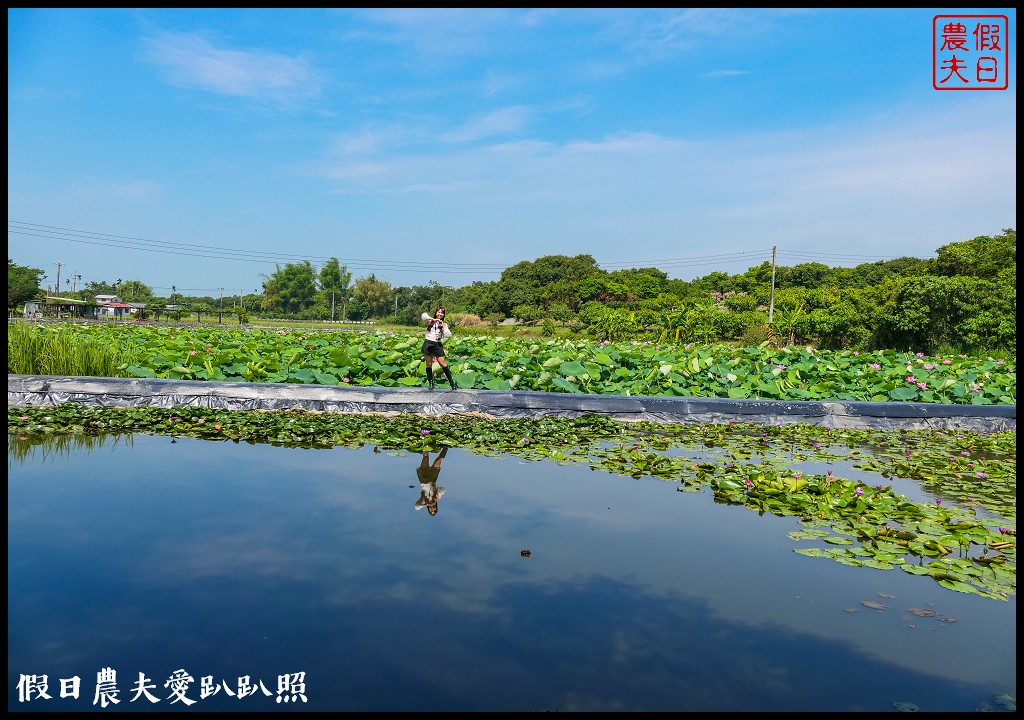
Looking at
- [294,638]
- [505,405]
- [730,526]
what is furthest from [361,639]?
[505,405]

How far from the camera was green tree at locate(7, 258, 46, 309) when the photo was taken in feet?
186

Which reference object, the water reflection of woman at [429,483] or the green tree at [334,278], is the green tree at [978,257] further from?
the green tree at [334,278]

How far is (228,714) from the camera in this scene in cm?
227

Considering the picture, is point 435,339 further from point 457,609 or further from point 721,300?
point 721,300

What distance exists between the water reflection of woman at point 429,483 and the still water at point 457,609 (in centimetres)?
5

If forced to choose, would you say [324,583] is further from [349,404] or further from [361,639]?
[349,404]

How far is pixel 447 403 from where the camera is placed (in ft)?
27.2

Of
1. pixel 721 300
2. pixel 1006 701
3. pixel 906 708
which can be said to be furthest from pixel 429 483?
pixel 721 300

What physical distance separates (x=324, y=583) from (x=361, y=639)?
0.57m

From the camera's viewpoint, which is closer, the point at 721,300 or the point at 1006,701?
the point at 1006,701

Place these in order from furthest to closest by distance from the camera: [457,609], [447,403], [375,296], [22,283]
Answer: [375,296]
[22,283]
[447,403]
[457,609]

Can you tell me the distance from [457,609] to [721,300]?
54.8 metres

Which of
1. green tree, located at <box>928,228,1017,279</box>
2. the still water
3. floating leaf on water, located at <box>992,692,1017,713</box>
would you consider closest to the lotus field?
the still water

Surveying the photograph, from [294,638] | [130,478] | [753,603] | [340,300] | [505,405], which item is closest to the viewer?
[294,638]
